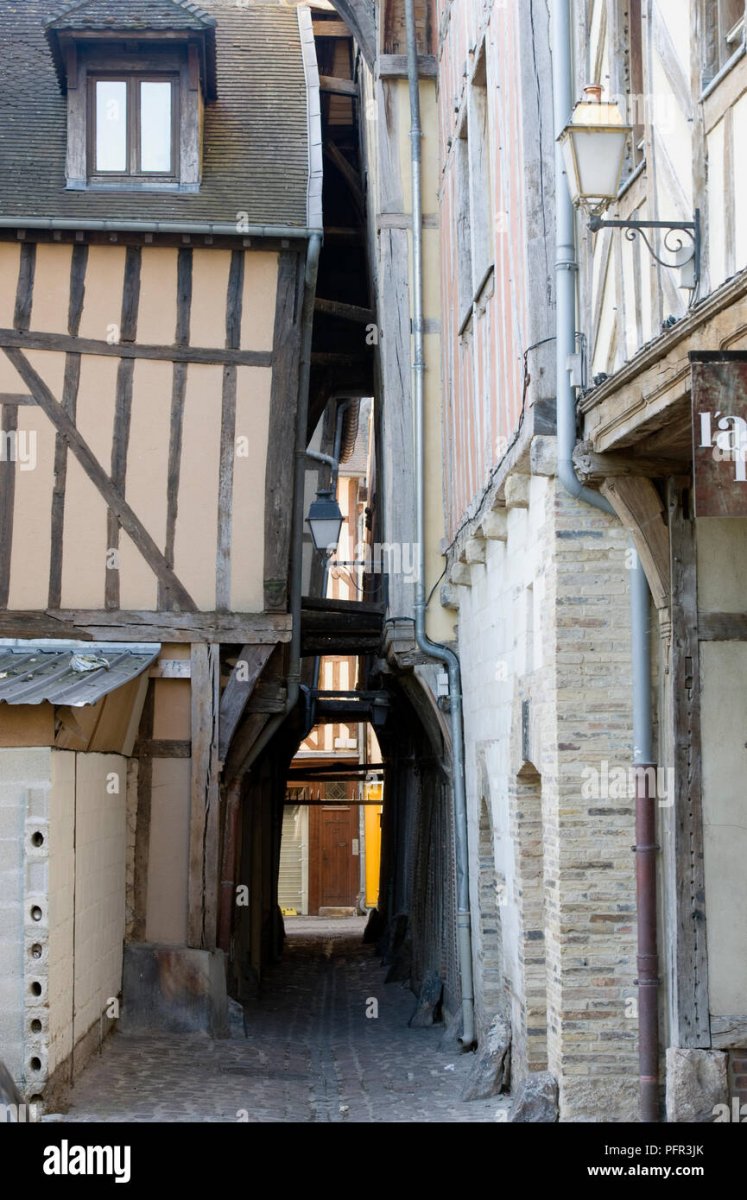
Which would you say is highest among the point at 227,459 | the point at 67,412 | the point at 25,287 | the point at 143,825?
the point at 25,287

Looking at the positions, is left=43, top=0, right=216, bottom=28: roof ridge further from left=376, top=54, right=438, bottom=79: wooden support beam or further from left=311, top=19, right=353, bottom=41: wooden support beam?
left=311, top=19, right=353, bottom=41: wooden support beam

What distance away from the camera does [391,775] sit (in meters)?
19.6

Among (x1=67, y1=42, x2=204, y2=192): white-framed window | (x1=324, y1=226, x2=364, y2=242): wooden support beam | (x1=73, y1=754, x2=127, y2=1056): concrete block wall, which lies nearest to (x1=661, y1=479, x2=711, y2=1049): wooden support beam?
(x1=73, y1=754, x2=127, y2=1056): concrete block wall

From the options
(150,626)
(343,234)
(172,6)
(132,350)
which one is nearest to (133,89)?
(172,6)

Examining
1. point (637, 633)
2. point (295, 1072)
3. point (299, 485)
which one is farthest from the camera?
point (299, 485)

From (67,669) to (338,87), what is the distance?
7.79m

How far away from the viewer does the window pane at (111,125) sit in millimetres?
12266

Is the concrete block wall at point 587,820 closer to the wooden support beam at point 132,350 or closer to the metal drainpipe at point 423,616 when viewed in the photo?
the metal drainpipe at point 423,616

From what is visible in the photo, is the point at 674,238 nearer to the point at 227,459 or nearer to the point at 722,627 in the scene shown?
the point at 722,627

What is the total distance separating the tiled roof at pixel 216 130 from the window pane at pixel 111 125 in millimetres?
328

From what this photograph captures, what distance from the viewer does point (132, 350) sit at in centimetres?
1150

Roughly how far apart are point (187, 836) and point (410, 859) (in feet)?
18.4

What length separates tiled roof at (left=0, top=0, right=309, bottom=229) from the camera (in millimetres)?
11711

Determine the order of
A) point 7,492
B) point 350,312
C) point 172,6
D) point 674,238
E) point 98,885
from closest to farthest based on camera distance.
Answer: point 674,238 → point 98,885 → point 7,492 → point 172,6 → point 350,312
